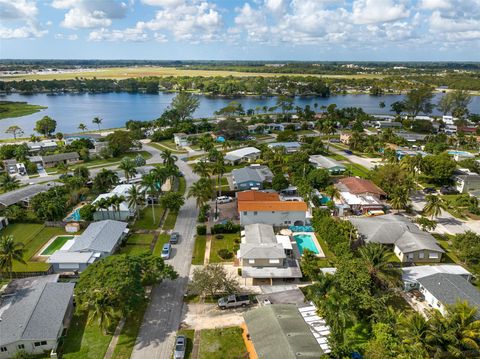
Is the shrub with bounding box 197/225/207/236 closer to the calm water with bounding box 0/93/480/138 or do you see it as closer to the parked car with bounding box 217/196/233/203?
the parked car with bounding box 217/196/233/203

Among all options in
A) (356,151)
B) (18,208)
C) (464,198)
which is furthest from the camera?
(356,151)

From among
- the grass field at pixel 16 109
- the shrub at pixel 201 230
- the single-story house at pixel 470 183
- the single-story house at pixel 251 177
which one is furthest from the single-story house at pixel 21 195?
the grass field at pixel 16 109

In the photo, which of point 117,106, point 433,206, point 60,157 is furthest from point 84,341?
point 117,106

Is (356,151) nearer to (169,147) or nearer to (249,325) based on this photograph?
(169,147)

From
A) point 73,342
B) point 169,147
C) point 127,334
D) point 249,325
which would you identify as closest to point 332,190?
point 249,325

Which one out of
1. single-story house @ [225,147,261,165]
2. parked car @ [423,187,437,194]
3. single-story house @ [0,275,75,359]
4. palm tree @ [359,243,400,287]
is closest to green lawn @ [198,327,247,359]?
single-story house @ [0,275,75,359]

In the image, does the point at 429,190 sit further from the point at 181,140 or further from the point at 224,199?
the point at 181,140
